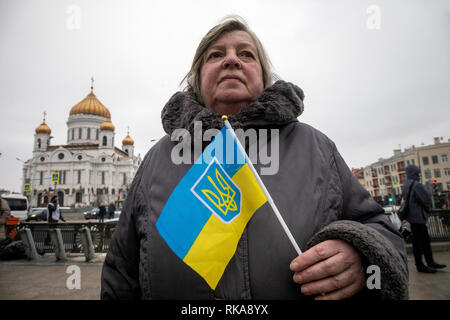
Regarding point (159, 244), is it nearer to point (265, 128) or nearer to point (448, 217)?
point (265, 128)

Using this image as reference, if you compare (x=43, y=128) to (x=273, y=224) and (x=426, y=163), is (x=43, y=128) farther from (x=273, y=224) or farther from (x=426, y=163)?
(x=426, y=163)

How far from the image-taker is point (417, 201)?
485 centimetres

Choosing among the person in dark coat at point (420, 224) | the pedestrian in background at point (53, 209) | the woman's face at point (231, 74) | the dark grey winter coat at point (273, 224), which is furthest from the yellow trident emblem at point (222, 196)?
the pedestrian in background at point (53, 209)

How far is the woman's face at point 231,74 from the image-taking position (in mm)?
1541

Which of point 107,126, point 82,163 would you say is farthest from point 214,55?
point 82,163

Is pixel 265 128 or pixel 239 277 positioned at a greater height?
pixel 265 128

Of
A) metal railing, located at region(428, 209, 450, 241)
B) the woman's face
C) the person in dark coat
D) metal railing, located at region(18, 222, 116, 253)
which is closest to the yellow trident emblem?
the woman's face

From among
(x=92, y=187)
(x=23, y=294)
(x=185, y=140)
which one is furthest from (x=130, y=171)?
(x=185, y=140)

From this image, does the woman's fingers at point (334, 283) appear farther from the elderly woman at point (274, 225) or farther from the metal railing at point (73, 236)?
the metal railing at point (73, 236)

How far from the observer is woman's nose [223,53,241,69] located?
60.9 inches

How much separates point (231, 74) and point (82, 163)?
7143cm

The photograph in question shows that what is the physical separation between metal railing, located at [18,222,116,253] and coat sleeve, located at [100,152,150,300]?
7.06 metres
